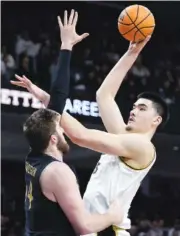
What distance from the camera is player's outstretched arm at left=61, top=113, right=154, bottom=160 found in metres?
4.80

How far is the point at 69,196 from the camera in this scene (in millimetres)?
4137

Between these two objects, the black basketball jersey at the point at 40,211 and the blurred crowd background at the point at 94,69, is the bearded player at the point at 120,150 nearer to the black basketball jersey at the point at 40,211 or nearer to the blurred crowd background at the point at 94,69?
the black basketball jersey at the point at 40,211

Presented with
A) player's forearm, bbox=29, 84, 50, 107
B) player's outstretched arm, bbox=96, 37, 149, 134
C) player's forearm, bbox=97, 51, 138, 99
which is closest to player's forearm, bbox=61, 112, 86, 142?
player's forearm, bbox=29, 84, 50, 107

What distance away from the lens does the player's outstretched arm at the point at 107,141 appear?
15.8 ft

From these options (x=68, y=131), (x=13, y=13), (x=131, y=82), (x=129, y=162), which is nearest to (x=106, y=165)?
(x=129, y=162)

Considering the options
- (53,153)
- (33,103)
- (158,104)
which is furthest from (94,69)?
(53,153)

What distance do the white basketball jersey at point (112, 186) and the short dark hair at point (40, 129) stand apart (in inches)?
38.2

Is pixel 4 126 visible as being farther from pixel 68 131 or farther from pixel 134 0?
pixel 68 131

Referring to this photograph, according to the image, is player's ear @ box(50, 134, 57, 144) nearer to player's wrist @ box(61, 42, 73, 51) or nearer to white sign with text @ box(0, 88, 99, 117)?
player's wrist @ box(61, 42, 73, 51)

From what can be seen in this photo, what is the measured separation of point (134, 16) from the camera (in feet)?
18.2

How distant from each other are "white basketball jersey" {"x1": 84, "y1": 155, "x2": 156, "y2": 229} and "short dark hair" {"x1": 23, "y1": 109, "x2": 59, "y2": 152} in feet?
3.18

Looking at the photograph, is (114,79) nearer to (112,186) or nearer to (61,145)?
(112,186)

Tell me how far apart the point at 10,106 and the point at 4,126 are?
1.42ft

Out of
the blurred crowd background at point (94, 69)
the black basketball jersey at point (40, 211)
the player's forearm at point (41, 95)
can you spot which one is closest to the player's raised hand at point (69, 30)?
the player's forearm at point (41, 95)
